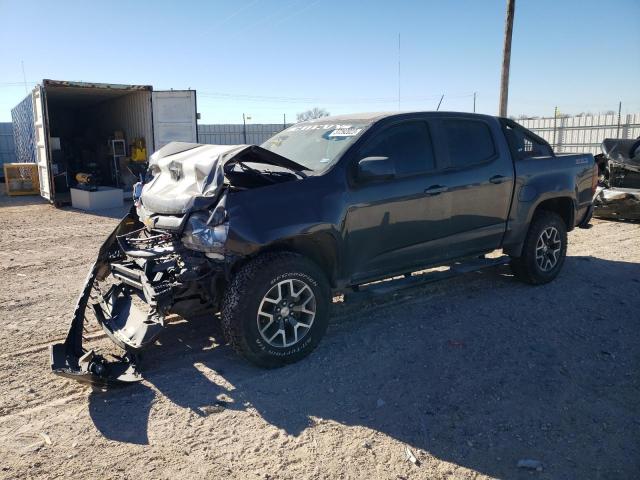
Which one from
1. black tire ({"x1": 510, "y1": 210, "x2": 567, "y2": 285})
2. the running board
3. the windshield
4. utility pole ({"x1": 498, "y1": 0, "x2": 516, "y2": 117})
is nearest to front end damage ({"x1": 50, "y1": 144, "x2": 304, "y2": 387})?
the windshield

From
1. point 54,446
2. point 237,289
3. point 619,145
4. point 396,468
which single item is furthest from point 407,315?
point 619,145

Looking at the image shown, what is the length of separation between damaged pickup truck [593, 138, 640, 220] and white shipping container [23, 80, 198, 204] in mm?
10460

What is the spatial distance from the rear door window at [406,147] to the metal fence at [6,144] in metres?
25.1

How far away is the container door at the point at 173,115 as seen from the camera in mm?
14898

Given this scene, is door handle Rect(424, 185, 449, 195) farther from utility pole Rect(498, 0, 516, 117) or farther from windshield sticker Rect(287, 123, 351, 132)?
utility pole Rect(498, 0, 516, 117)

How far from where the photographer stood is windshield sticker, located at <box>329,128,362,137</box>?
183 inches

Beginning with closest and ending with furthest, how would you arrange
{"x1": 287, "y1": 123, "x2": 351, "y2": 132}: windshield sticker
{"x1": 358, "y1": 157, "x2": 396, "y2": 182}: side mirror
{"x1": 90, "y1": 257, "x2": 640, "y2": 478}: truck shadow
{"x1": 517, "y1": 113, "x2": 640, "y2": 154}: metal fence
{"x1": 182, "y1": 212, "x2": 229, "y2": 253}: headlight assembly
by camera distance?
{"x1": 90, "y1": 257, "x2": 640, "y2": 478}: truck shadow, {"x1": 182, "y1": 212, "x2": 229, "y2": 253}: headlight assembly, {"x1": 358, "y1": 157, "x2": 396, "y2": 182}: side mirror, {"x1": 287, "y1": 123, "x2": 351, "y2": 132}: windshield sticker, {"x1": 517, "y1": 113, "x2": 640, "y2": 154}: metal fence

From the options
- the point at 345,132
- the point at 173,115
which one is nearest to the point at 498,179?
the point at 345,132

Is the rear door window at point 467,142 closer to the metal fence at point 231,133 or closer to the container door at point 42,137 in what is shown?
the container door at point 42,137

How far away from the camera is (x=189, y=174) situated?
435cm

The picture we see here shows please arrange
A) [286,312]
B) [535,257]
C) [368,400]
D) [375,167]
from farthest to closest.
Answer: [535,257] < [375,167] < [286,312] < [368,400]

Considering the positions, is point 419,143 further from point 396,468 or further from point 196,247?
point 396,468

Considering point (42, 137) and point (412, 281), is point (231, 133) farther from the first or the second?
point (412, 281)

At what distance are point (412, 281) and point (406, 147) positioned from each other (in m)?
1.29
